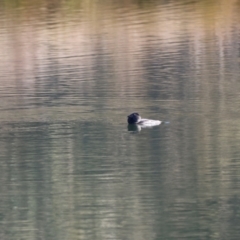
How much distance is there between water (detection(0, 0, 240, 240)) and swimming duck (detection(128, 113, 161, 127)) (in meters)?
0.18

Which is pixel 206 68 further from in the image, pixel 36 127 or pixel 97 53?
pixel 36 127

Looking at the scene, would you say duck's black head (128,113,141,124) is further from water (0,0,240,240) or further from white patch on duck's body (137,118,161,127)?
water (0,0,240,240)

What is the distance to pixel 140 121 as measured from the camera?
57.8 ft

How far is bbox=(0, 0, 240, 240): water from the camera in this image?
12188mm

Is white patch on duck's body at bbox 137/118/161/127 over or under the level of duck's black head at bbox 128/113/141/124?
under

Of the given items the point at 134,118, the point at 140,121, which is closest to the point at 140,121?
the point at 140,121

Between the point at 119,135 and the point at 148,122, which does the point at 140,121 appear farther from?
the point at 119,135

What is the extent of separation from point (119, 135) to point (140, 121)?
0.59 metres

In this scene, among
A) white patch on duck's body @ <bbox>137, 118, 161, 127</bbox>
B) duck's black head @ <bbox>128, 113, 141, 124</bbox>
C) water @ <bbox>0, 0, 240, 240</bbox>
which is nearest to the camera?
water @ <bbox>0, 0, 240, 240</bbox>

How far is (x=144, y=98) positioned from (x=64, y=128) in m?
3.20

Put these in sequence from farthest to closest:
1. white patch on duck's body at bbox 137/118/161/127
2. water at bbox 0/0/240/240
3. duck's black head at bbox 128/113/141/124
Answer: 1. white patch on duck's body at bbox 137/118/161/127
2. duck's black head at bbox 128/113/141/124
3. water at bbox 0/0/240/240

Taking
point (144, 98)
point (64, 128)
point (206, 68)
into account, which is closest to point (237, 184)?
point (64, 128)

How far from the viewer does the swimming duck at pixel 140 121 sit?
17.6 metres

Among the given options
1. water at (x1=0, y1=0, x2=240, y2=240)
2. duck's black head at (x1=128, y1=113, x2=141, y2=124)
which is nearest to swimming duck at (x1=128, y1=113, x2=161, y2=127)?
duck's black head at (x1=128, y1=113, x2=141, y2=124)
